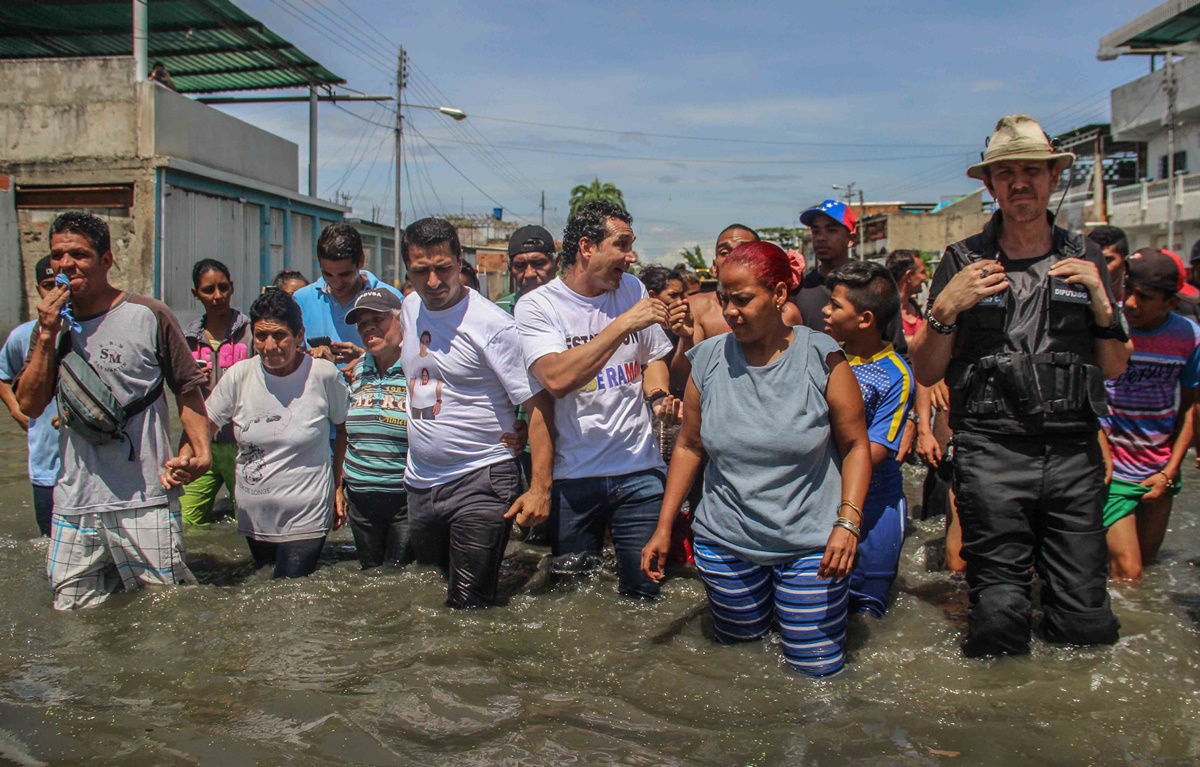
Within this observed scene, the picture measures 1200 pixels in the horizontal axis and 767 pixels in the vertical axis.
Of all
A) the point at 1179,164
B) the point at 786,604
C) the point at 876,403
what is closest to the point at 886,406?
the point at 876,403

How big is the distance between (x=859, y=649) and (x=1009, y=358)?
4.39ft

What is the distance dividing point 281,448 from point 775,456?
2635mm

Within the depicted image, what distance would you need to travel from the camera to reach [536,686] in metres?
3.72

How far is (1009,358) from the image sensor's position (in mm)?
3570

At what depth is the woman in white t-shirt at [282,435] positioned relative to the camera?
484 centimetres

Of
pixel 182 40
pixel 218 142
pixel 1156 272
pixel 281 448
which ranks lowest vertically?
pixel 281 448

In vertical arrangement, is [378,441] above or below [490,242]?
below

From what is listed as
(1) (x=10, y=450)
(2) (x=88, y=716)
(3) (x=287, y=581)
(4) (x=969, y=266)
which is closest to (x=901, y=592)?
(4) (x=969, y=266)

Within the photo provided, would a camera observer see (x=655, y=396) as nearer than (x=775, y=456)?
No

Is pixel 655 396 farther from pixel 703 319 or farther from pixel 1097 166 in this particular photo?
pixel 1097 166

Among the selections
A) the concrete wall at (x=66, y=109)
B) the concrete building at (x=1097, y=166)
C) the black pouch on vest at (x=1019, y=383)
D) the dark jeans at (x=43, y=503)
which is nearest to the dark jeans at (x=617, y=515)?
the black pouch on vest at (x=1019, y=383)

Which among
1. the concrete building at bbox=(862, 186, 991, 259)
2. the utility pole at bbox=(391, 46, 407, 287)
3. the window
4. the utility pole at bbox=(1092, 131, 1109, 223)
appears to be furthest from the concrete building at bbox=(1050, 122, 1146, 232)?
the utility pole at bbox=(391, 46, 407, 287)

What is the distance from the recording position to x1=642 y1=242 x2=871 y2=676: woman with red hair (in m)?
3.51

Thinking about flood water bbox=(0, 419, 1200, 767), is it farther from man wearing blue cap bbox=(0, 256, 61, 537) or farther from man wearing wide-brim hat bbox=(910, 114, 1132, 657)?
man wearing blue cap bbox=(0, 256, 61, 537)
